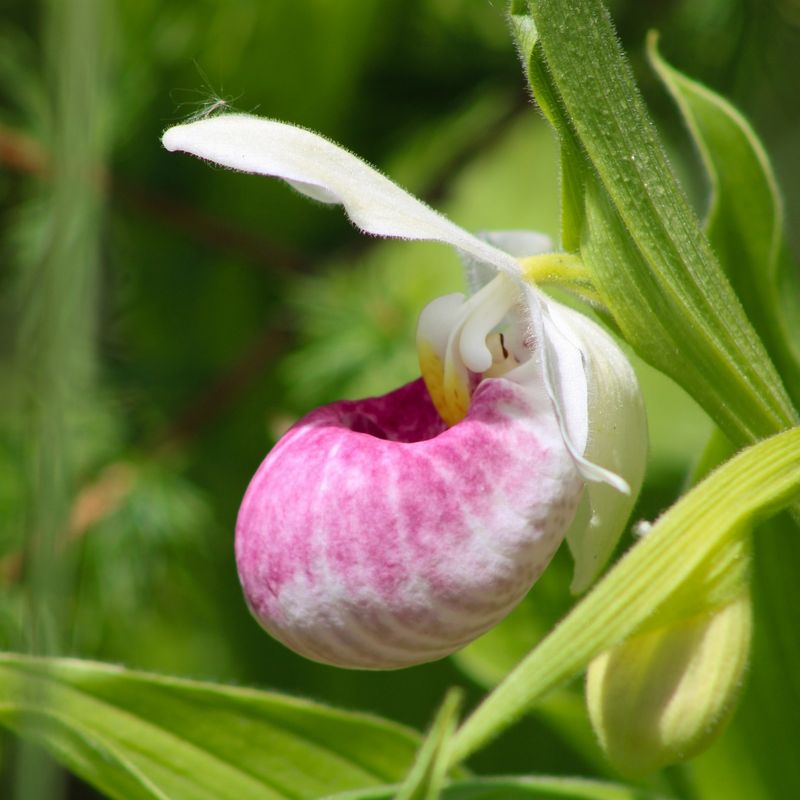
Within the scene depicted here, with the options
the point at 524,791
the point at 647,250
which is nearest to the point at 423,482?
the point at 647,250

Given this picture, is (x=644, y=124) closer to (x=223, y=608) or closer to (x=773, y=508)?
(x=773, y=508)

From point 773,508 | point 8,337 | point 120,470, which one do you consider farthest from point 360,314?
point 773,508

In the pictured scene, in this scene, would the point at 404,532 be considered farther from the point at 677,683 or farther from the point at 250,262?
the point at 250,262

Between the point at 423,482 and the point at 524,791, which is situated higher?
the point at 423,482

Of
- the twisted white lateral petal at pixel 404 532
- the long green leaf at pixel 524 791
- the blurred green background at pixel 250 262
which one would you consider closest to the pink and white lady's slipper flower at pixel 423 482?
the twisted white lateral petal at pixel 404 532

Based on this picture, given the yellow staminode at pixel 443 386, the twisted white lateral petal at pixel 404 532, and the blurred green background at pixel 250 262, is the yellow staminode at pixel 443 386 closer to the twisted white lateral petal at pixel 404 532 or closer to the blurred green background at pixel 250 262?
the twisted white lateral petal at pixel 404 532
